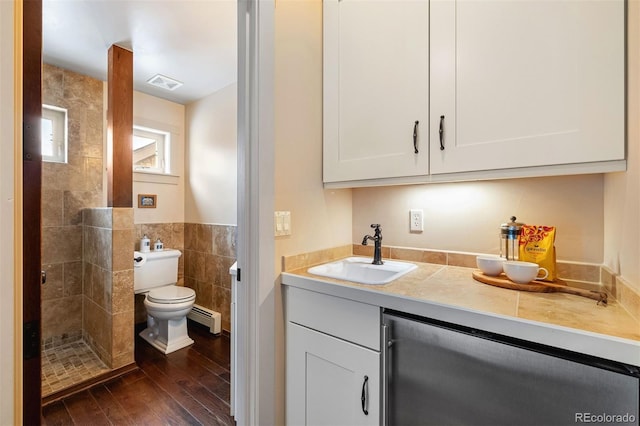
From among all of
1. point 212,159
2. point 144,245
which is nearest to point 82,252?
point 144,245

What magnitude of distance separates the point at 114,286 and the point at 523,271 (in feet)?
8.46

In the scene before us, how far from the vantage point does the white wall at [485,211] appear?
3.59ft

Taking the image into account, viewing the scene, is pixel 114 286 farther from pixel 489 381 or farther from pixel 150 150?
pixel 489 381

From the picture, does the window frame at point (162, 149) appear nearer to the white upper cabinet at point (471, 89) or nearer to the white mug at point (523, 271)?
the white upper cabinet at point (471, 89)

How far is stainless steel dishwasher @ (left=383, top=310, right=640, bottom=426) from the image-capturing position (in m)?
0.66

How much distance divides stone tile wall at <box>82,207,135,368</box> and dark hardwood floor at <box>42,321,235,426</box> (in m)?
0.22

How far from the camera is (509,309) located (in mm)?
805

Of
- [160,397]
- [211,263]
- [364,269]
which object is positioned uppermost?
[364,269]

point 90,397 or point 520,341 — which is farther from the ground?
point 520,341

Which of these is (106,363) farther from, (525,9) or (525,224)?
(525,9)

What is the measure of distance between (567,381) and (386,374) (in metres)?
0.49

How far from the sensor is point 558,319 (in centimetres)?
73

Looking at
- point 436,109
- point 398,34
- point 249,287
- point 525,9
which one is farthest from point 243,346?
point 525,9

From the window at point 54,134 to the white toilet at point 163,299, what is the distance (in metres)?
1.10
